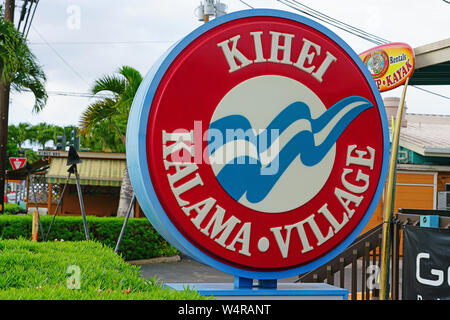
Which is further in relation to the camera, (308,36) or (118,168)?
(118,168)

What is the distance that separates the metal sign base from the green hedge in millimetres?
10650

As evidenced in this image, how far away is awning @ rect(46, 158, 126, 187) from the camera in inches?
866

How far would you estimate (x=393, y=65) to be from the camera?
746 cm

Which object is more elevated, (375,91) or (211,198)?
(375,91)

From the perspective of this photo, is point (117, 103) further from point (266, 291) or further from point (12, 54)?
point (266, 291)

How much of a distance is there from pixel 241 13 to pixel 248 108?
1.98ft

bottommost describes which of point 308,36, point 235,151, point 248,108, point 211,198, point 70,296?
point 70,296

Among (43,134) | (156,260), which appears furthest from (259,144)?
(43,134)

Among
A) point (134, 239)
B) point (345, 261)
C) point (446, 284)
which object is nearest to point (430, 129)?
point (134, 239)

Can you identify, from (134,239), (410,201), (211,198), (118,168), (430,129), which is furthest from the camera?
(118,168)

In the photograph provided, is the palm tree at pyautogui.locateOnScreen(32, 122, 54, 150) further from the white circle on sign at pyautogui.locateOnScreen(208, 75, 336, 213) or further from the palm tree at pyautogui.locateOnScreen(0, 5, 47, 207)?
the white circle on sign at pyautogui.locateOnScreen(208, 75, 336, 213)


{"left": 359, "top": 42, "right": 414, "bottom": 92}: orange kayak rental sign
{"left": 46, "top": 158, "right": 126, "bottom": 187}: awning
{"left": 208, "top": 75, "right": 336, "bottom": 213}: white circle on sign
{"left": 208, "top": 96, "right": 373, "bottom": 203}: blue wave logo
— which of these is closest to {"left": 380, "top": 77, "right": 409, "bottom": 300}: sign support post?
{"left": 359, "top": 42, "right": 414, "bottom": 92}: orange kayak rental sign

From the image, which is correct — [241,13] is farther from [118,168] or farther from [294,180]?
[118,168]

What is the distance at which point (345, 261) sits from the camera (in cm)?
789
